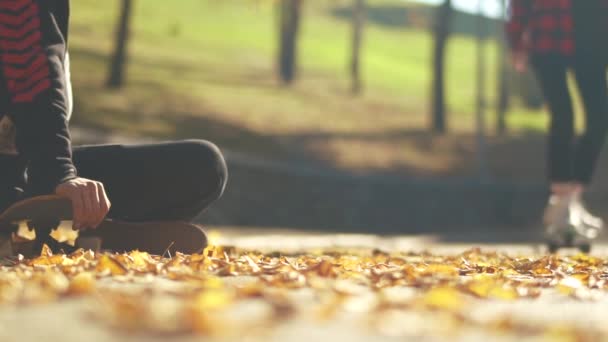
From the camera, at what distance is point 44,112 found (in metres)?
4.39

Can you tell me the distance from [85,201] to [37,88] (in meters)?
0.65

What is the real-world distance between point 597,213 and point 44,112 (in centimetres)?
1957

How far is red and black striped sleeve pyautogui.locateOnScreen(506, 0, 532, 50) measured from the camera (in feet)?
25.7

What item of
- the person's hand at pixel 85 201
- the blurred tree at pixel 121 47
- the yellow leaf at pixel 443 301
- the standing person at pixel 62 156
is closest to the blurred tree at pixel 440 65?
the blurred tree at pixel 121 47

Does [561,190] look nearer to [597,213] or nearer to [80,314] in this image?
[80,314]

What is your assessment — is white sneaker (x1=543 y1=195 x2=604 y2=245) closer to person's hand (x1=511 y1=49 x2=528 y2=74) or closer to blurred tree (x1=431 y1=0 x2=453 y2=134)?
person's hand (x1=511 y1=49 x2=528 y2=74)

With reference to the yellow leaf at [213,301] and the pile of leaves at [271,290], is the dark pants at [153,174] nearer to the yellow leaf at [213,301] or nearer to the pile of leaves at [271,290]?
the pile of leaves at [271,290]

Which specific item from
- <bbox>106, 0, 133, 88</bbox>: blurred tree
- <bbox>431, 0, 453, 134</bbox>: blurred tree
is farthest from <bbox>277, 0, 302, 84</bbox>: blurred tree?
<bbox>106, 0, 133, 88</bbox>: blurred tree

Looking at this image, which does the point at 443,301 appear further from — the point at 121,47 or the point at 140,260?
the point at 121,47

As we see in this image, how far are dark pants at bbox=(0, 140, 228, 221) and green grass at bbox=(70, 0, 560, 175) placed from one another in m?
15.7

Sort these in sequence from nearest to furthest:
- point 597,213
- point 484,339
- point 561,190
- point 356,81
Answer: point 484,339 < point 561,190 < point 597,213 < point 356,81

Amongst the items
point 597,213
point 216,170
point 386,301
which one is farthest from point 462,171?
point 386,301

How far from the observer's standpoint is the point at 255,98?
2852cm

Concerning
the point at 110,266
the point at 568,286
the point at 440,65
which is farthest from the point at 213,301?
the point at 440,65
